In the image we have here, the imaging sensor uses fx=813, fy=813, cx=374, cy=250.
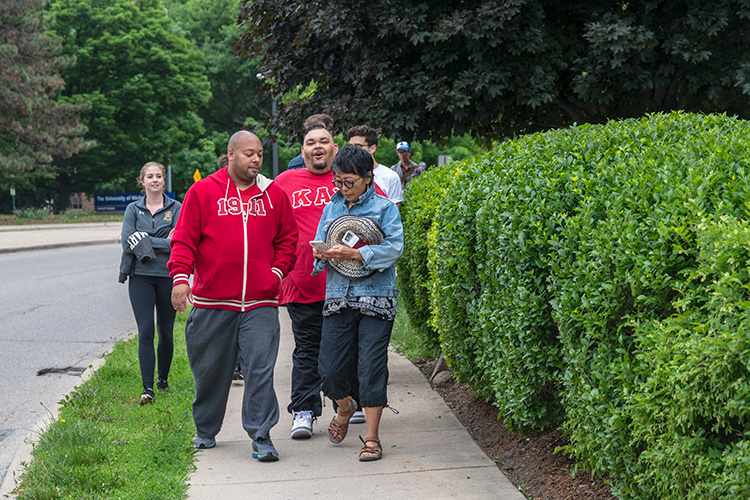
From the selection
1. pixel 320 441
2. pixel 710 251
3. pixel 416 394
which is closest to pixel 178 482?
pixel 320 441

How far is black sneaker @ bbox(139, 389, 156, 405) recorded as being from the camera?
6207 millimetres

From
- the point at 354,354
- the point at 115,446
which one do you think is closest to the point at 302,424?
the point at 354,354

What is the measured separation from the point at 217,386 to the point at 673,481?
3.17 metres

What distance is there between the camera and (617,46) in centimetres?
882

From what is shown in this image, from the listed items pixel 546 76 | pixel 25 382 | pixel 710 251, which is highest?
pixel 546 76

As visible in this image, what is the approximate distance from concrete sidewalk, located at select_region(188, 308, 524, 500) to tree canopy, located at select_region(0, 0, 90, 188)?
110ft

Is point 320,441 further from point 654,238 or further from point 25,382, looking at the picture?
point 25,382

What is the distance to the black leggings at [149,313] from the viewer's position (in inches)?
253

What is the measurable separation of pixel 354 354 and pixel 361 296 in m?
0.44

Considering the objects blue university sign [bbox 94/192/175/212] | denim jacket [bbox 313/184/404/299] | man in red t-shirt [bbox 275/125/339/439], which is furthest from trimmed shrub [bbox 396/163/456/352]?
blue university sign [bbox 94/192/175/212]

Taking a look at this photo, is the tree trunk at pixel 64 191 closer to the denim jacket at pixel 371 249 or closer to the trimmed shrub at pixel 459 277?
the trimmed shrub at pixel 459 277

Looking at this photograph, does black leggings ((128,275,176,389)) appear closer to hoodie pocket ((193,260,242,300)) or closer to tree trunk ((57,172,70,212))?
hoodie pocket ((193,260,242,300))

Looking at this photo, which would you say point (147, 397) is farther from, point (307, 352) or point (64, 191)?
point (64, 191)

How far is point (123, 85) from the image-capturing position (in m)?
48.8
